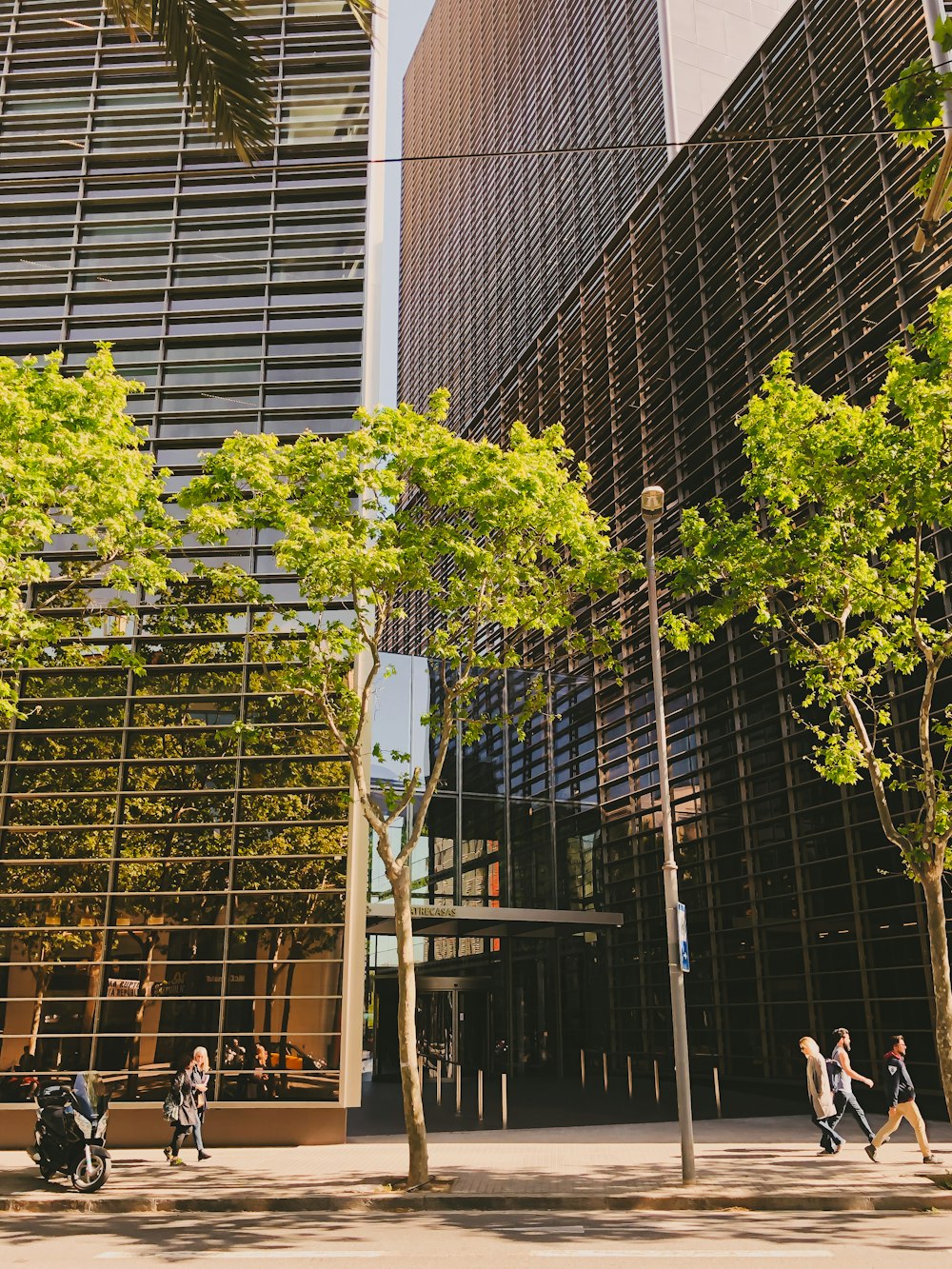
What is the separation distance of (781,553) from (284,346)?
454 inches

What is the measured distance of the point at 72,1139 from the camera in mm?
12328

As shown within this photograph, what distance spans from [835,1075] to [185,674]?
12777 mm

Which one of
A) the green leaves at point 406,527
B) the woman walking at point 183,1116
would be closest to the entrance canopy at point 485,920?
Result: the woman walking at point 183,1116

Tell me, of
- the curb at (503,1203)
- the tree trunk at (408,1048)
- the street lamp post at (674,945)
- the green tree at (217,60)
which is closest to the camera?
the green tree at (217,60)

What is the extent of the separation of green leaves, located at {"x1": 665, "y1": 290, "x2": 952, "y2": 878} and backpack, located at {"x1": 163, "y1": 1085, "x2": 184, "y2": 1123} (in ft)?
32.1

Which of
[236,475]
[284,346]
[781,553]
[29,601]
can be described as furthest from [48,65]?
[781,553]

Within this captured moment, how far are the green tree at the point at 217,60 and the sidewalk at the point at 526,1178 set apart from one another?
11.2 meters

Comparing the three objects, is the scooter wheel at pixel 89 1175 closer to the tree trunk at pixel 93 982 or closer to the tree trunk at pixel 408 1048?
the tree trunk at pixel 408 1048

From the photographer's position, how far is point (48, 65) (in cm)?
2264

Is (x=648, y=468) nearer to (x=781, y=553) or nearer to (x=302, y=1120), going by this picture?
(x=781, y=553)

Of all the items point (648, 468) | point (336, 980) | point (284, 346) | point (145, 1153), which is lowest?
point (145, 1153)

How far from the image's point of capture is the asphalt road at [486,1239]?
345 inches

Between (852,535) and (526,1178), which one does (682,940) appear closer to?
(526,1178)

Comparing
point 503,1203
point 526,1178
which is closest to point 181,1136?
point 526,1178
